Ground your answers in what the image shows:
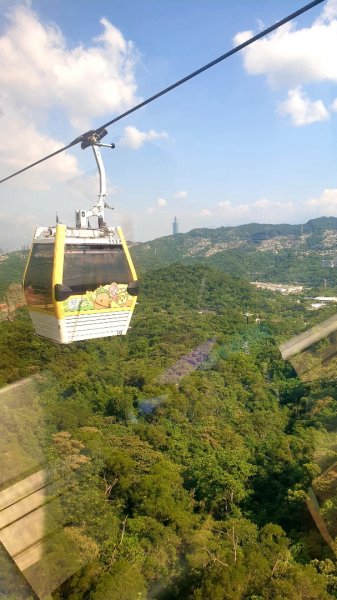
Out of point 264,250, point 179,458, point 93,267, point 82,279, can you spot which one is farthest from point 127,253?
point 264,250

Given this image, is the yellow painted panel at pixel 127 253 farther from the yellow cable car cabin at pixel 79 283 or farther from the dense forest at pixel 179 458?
the dense forest at pixel 179 458

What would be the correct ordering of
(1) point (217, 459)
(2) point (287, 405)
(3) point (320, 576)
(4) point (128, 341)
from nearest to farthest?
(3) point (320, 576) < (1) point (217, 459) < (2) point (287, 405) < (4) point (128, 341)

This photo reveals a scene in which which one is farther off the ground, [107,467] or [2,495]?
[2,495]

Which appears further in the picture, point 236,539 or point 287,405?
point 287,405

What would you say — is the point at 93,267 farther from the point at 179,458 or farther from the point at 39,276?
the point at 179,458

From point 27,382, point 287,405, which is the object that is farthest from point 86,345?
point 287,405

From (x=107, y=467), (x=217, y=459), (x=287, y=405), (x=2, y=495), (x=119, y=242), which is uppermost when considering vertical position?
(x=119, y=242)

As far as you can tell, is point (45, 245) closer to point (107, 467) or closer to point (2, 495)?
point (2, 495)

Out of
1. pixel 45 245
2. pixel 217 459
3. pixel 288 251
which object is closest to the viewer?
pixel 45 245
